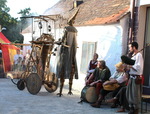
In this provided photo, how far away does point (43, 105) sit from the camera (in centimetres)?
798

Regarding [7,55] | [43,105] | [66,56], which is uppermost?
[66,56]

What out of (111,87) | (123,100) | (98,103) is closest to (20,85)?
(98,103)

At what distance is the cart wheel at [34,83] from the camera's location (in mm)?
9594

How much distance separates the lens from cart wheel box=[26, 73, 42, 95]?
959 cm

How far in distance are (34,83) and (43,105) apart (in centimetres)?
179

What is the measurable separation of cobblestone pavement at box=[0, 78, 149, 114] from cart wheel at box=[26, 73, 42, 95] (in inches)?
7.3

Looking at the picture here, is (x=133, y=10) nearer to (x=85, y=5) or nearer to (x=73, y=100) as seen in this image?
(x=73, y=100)

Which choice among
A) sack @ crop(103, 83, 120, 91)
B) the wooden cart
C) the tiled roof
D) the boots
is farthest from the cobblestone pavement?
the tiled roof

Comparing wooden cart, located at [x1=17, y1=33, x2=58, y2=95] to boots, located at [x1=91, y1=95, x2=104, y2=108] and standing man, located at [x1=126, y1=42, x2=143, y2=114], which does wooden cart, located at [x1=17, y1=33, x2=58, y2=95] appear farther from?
standing man, located at [x1=126, y1=42, x2=143, y2=114]

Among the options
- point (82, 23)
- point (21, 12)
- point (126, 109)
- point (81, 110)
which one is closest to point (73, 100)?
point (81, 110)

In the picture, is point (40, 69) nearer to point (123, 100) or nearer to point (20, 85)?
point (20, 85)

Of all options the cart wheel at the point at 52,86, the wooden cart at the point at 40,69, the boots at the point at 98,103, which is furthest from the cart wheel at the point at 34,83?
the boots at the point at 98,103

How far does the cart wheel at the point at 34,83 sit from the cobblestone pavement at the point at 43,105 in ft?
0.61

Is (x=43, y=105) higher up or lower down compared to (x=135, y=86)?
lower down
